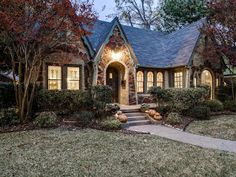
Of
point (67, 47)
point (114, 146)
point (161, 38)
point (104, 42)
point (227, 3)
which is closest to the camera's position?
point (114, 146)

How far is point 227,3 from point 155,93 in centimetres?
794

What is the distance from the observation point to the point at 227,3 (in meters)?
14.1

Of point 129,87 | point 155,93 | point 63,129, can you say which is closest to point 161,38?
point 129,87

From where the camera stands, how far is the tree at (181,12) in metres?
25.9

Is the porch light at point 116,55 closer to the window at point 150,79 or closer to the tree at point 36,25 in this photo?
the window at point 150,79

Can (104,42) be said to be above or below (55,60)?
above

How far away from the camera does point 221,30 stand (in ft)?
47.8

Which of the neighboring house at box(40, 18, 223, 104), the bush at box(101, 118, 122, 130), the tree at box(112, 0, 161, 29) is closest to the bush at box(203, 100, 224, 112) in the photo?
the neighboring house at box(40, 18, 223, 104)

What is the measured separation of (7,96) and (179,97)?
887 centimetres

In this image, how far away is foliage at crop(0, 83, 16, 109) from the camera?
10023 mm

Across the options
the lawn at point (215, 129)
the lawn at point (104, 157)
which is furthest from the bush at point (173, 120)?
the lawn at point (104, 157)

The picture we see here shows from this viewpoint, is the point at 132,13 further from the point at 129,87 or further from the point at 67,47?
the point at 67,47

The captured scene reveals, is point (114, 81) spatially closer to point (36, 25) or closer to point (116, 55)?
point (116, 55)

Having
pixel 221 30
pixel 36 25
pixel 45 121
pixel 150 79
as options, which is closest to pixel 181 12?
pixel 221 30
